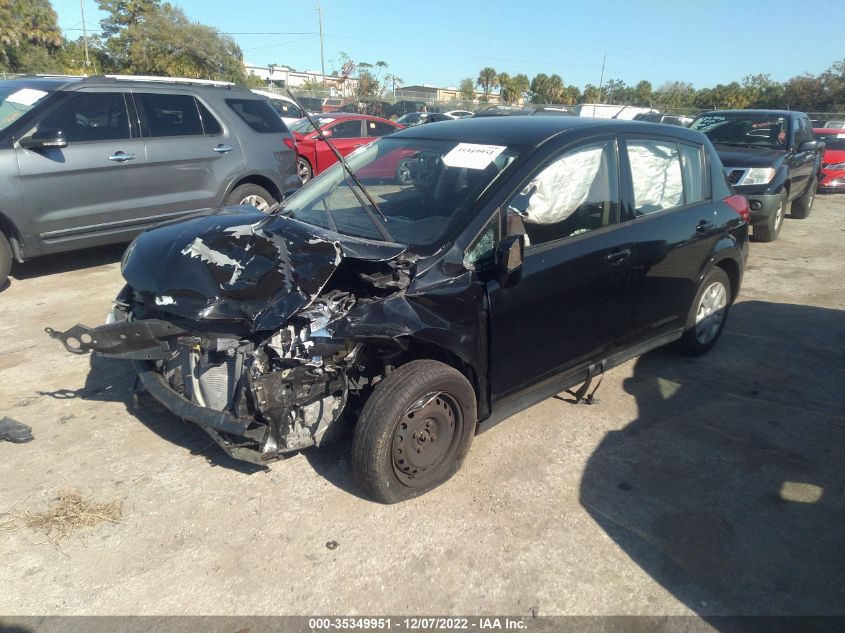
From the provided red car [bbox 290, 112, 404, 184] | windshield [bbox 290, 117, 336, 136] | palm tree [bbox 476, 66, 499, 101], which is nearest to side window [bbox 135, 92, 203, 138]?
red car [bbox 290, 112, 404, 184]

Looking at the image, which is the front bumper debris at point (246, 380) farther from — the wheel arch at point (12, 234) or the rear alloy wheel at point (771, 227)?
the rear alloy wheel at point (771, 227)

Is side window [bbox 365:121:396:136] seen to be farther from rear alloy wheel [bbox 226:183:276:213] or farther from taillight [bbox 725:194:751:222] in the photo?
taillight [bbox 725:194:751:222]

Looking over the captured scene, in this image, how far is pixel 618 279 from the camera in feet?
12.4

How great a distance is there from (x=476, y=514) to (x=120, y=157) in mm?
5356

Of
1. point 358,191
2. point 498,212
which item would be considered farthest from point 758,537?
point 358,191

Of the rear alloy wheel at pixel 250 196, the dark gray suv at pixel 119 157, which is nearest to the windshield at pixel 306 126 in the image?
the dark gray suv at pixel 119 157

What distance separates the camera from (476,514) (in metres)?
3.08

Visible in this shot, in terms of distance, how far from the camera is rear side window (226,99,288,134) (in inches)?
291

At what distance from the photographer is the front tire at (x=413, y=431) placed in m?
2.88

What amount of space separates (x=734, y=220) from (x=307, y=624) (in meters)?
4.29

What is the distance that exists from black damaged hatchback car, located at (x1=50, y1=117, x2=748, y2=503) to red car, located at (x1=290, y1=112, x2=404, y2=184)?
821 centimetres

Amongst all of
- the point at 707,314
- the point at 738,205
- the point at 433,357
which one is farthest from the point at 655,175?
Result: the point at 433,357

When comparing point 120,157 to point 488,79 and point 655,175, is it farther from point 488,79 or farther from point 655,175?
point 488,79

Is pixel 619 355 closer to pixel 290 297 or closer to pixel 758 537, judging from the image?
pixel 758 537
